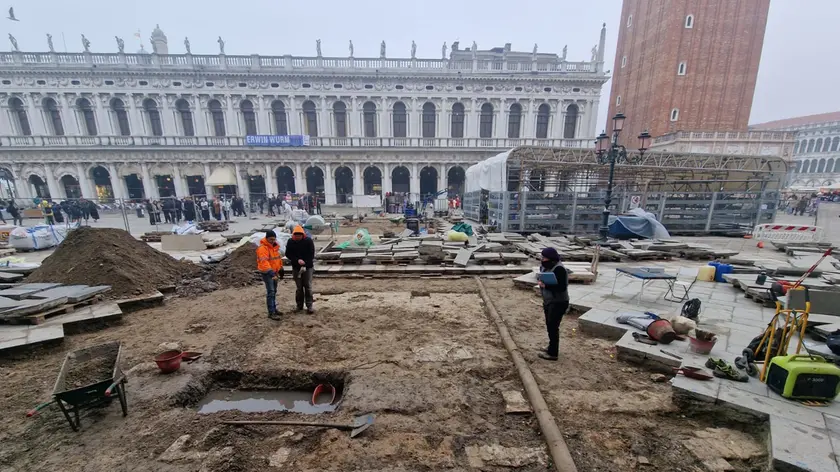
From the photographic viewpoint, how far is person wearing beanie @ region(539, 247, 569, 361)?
13.6 feet

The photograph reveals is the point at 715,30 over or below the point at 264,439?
over

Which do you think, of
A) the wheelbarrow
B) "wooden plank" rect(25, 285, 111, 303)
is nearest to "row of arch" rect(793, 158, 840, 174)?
the wheelbarrow

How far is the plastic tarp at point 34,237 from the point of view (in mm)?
11594

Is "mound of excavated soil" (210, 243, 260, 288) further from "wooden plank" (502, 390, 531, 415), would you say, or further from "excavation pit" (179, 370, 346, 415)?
"wooden plank" (502, 390, 531, 415)

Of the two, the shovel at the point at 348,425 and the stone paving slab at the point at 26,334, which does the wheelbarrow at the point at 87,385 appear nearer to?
the shovel at the point at 348,425

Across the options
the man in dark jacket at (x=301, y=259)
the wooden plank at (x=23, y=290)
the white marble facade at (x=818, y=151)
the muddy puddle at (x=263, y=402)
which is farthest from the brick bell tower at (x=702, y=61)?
the wooden plank at (x=23, y=290)

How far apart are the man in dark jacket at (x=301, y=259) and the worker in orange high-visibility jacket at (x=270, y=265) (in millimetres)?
250

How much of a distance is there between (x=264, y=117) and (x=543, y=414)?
34444 millimetres

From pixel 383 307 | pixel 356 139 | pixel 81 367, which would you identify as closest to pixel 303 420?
pixel 81 367

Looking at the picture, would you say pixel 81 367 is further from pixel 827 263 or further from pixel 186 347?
pixel 827 263

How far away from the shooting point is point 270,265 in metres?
5.68

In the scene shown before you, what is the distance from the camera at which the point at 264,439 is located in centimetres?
309

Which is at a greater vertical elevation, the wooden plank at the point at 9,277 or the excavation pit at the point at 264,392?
the wooden plank at the point at 9,277

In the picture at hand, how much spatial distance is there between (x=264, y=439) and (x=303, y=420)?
15.1 inches
